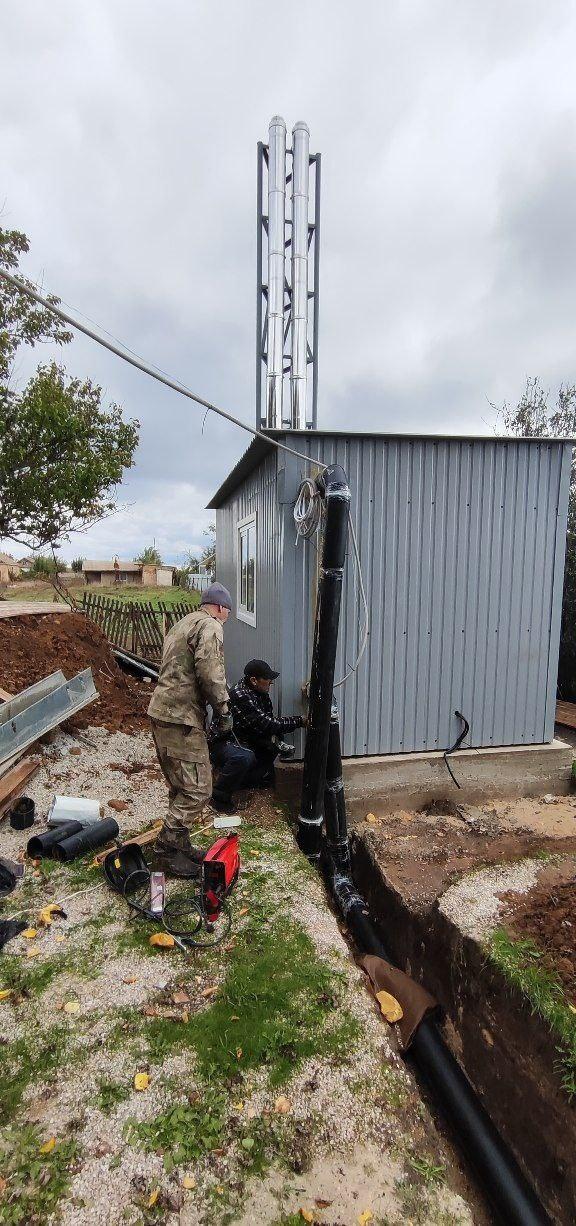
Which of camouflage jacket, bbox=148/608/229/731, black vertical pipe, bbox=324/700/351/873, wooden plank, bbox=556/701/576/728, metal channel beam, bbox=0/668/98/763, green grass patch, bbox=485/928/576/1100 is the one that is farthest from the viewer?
wooden plank, bbox=556/701/576/728

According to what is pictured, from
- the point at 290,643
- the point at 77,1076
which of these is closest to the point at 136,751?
the point at 290,643

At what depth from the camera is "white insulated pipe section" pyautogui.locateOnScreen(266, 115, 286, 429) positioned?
7.74 meters

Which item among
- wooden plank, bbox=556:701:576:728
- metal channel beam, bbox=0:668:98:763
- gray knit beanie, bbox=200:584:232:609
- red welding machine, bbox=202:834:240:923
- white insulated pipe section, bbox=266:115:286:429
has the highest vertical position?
white insulated pipe section, bbox=266:115:286:429

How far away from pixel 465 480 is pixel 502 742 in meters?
2.90

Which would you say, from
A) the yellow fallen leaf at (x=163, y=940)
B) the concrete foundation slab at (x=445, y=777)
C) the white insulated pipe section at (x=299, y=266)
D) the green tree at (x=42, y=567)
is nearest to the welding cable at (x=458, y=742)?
the concrete foundation slab at (x=445, y=777)

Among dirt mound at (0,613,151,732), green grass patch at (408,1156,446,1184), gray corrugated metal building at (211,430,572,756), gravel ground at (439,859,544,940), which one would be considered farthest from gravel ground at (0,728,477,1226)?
dirt mound at (0,613,151,732)

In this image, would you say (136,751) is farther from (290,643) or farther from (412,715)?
(412,715)

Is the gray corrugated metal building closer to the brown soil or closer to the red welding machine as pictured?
the red welding machine

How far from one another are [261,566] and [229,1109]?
15.6 feet

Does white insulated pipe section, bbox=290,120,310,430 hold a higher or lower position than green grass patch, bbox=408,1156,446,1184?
higher

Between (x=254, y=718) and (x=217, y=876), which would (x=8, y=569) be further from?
(x=217, y=876)

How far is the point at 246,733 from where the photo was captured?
16.7 ft

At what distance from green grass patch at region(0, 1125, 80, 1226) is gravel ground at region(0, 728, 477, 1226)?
0.04 metres

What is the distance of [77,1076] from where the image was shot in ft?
7.94
